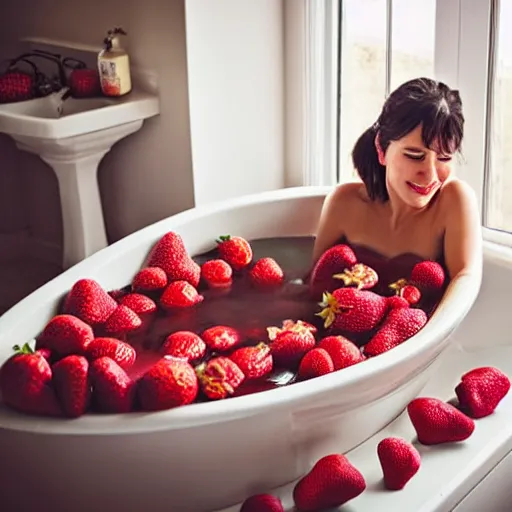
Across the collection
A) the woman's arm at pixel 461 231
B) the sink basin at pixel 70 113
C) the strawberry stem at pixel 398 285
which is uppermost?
the sink basin at pixel 70 113

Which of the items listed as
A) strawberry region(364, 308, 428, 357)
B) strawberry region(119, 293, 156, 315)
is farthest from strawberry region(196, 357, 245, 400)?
strawberry region(119, 293, 156, 315)

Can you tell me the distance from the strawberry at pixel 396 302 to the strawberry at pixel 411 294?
27 mm

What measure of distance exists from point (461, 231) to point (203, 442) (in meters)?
0.83

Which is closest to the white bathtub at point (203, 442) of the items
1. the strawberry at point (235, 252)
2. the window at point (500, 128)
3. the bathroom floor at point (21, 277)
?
the strawberry at point (235, 252)

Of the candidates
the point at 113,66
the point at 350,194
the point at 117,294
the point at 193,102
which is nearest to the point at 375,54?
the point at 193,102

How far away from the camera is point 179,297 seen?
2.22m

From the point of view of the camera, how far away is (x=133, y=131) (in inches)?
120

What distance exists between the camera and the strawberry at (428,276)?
2.17 m

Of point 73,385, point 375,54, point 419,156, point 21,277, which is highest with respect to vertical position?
point 375,54

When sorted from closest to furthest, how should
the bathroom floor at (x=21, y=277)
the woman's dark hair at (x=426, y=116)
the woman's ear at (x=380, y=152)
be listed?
the woman's dark hair at (x=426, y=116) < the woman's ear at (x=380, y=152) < the bathroom floor at (x=21, y=277)

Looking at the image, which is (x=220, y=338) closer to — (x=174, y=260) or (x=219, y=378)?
(x=219, y=378)

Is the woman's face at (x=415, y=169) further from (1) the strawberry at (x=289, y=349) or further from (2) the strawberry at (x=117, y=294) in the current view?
(2) the strawberry at (x=117, y=294)

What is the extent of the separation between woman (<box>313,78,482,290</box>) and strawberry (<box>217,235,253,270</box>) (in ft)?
0.60

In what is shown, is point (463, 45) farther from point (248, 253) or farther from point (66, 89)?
point (66, 89)
